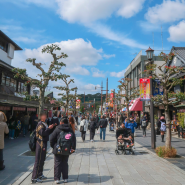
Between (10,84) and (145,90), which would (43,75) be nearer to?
(145,90)

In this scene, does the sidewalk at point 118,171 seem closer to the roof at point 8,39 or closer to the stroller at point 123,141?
the stroller at point 123,141

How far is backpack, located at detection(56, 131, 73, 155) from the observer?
493 centimetres

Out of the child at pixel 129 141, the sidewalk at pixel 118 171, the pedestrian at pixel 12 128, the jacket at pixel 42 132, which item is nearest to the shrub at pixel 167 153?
the sidewalk at pixel 118 171

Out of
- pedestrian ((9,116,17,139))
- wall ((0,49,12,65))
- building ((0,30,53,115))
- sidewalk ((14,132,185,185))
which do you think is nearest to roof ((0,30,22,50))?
building ((0,30,53,115))

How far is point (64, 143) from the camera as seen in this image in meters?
5.00

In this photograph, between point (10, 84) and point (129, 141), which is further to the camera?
point (10, 84)

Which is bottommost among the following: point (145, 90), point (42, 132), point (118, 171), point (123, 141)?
point (118, 171)

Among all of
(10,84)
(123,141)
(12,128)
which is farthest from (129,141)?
(10,84)

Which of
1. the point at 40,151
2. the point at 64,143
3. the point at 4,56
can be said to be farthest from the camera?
the point at 4,56

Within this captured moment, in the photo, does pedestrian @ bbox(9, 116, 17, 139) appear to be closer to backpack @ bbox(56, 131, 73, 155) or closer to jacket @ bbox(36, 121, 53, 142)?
jacket @ bbox(36, 121, 53, 142)

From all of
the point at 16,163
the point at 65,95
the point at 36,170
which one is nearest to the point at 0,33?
the point at 65,95

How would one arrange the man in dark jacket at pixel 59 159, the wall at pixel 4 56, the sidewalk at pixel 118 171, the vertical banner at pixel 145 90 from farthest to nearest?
the wall at pixel 4 56
the vertical banner at pixel 145 90
the sidewalk at pixel 118 171
the man in dark jacket at pixel 59 159

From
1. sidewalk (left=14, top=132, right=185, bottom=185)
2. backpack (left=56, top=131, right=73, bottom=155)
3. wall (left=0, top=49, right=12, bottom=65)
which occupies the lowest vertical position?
sidewalk (left=14, top=132, right=185, bottom=185)

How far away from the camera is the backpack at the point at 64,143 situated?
4934 millimetres
